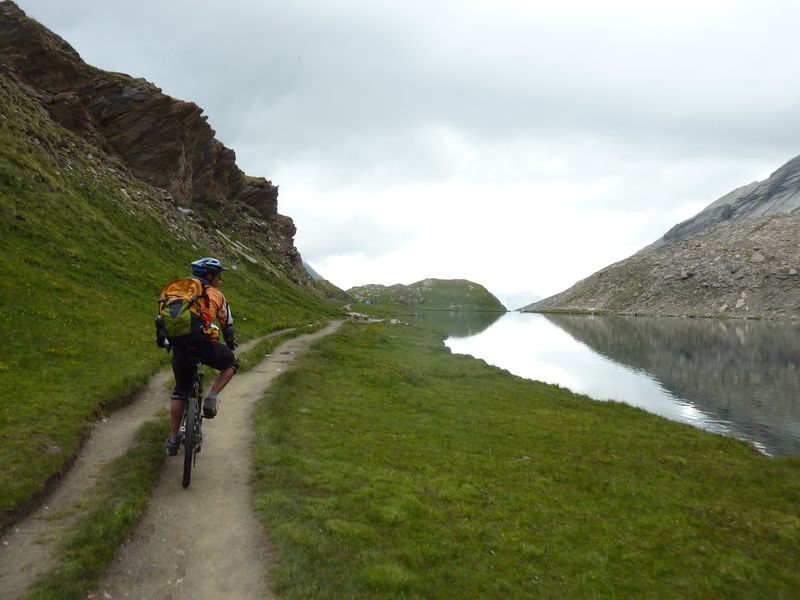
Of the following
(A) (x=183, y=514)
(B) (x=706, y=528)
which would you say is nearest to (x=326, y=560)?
(A) (x=183, y=514)

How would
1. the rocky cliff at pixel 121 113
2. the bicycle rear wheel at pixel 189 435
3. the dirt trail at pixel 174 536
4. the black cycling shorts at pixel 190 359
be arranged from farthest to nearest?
the rocky cliff at pixel 121 113
the bicycle rear wheel at pixel 189 435
the black cycling shorts at pixel 190 359
the dirt trail at pixel 174 536

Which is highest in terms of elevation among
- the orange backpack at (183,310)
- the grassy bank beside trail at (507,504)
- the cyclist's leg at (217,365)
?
the orange backpack at (183,310)

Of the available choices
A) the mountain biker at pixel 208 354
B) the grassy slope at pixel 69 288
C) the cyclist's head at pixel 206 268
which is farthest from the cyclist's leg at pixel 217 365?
the grassy slope at pixel 69 288

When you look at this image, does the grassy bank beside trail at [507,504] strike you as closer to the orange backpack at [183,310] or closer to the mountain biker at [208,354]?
the mountain biker at [208,354]

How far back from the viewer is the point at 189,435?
38.1ft

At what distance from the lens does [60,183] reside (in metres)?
48.7

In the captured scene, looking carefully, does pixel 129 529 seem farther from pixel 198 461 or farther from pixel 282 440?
pixel 282 440

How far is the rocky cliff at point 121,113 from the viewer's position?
223ft

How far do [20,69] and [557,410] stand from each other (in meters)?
83.5

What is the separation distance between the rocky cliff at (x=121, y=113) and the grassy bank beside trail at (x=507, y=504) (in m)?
66.4

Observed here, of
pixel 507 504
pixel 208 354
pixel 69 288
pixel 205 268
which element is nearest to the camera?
pixel 208 354

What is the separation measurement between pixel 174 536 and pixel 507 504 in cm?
912

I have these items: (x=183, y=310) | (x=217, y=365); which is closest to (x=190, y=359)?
(x=217, y=365)

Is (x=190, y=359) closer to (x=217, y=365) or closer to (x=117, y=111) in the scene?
(x=217, y=365)
